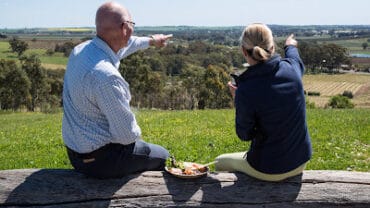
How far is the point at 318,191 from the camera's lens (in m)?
5.81

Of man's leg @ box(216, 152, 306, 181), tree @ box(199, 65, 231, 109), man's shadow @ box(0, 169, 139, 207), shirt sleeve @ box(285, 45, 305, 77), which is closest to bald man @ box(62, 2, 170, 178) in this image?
man's shadow @ box(0, 169, 139, 207)

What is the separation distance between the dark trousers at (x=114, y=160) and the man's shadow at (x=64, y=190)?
106 mm

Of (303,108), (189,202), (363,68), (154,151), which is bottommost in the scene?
(363,68)

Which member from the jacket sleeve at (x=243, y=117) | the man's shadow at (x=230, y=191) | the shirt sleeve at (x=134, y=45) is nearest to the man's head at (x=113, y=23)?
the shirt sleeve at (x=134, y=45)

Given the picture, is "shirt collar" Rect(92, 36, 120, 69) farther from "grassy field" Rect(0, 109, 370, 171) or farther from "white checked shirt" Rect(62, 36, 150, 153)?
"grassy field" Rect(0, 109, 370, 171)

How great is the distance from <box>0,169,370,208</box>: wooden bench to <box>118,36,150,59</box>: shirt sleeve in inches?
86.8

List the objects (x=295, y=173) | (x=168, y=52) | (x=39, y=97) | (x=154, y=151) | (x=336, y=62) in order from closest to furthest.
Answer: (x=295, y=173), (x=154, y=151), (x=39, y=97), (x=336, y=62), (x=168, y=52)

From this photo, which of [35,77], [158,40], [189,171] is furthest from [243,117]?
[35,77]

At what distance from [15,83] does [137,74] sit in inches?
741

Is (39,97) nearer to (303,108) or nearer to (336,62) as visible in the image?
(303,108)

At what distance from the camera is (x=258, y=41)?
5359 millimetres

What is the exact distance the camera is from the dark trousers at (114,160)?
5812 millimetres

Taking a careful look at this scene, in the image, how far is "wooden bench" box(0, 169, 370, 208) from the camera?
5684mm

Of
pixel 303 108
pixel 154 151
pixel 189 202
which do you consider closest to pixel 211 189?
pixel 189 202
